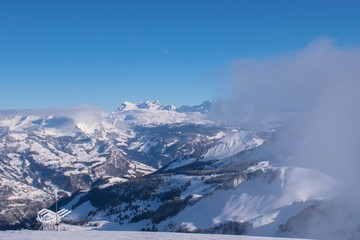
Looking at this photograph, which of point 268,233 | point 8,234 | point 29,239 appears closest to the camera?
point 29,239

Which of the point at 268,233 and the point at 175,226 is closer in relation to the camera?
the point at 268,233

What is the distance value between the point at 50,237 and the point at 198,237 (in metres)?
11.7

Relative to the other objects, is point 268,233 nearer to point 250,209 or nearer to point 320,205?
point 320,205

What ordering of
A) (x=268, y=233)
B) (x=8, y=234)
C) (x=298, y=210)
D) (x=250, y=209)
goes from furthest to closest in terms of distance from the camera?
(x=250, y=209)
(x=298, y=210)
(x=268, y=233)
(x=8, y=234)

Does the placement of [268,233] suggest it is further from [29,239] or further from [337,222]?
[29,239]

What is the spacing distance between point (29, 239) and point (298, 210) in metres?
140

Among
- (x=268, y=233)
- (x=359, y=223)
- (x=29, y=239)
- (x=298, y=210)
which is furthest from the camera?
(x=298, y=210)

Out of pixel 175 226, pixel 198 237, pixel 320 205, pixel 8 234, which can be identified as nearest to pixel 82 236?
pixel 8 234

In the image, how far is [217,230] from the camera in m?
171

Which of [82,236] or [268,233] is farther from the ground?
[82,236]

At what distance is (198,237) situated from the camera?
36.6 metres

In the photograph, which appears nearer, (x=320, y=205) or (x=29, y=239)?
(x=29, y=239)

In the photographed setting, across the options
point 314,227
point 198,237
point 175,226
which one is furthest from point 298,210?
point 198,237

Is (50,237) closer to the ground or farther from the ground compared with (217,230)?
farther from the ground
